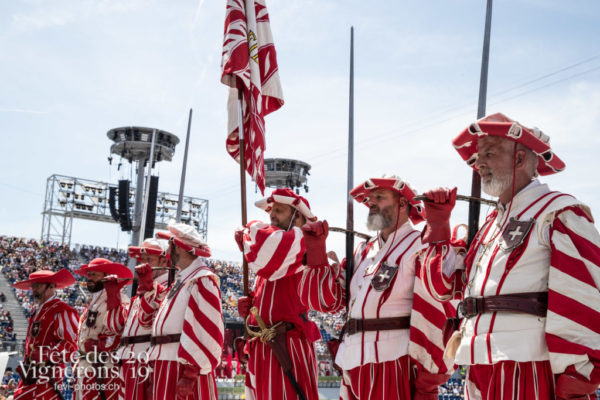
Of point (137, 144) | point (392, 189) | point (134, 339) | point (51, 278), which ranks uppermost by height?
point (137, 144)

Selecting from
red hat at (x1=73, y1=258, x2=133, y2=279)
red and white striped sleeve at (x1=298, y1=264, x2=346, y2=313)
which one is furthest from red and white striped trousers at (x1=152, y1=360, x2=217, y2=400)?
red hat at (x1=73, y1=258, x2=133, y2=279)

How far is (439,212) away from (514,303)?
0.66m

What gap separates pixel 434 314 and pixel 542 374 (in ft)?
3.50

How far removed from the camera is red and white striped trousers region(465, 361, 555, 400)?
2.54 meters

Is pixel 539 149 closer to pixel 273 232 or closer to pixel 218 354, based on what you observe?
pixel 273 232

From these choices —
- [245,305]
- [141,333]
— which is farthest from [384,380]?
[141,333]

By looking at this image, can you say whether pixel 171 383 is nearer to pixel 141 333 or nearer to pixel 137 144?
pixel 141 333

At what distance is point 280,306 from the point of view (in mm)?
4426

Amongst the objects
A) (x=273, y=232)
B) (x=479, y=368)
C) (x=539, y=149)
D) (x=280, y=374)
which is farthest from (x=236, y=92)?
(x=479, y=368)

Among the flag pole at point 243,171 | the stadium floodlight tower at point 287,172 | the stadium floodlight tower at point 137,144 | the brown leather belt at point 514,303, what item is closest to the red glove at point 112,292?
the flag pole at point 243,171

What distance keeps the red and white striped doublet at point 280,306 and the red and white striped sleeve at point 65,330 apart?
3.86 meters

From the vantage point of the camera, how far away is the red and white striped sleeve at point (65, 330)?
24.4ft

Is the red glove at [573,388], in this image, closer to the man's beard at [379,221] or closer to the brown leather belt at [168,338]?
the man's beard at [379,221]

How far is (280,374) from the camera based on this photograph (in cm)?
425
